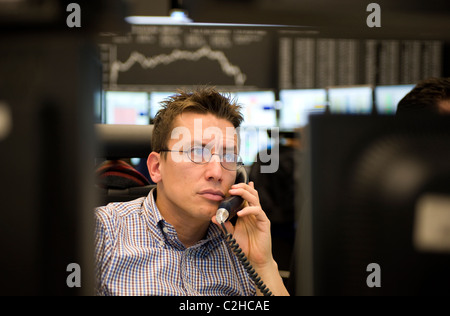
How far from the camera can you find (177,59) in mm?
4367

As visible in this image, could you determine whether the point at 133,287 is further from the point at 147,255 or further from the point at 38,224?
the point at 38,224

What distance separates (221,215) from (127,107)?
9.93 ft

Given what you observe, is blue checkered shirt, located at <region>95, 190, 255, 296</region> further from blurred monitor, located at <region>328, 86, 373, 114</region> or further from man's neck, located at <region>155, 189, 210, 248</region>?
blurred monitor, located at <region>328, 86, 373, 114</region>

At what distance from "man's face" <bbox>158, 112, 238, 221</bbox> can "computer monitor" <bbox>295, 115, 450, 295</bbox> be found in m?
0.67

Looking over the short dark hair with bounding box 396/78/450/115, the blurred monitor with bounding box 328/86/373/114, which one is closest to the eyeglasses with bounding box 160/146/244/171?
the short dark hair with bounding box 396/78/450/115

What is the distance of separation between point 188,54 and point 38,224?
13.4 ft

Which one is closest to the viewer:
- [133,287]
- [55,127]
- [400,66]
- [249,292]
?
[55,127]

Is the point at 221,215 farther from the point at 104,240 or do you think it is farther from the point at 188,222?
the point at 104,240

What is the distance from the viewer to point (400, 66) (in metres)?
4.24

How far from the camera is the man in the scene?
113 centimetres

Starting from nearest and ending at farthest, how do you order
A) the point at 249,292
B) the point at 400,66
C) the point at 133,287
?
the point at 133,287 → the point at 249,292 → the point at 400,66

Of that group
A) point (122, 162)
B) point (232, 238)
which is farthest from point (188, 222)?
point (122, 162)

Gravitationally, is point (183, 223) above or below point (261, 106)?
below

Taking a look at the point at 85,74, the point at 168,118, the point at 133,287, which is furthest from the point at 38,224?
the point at 168,118
